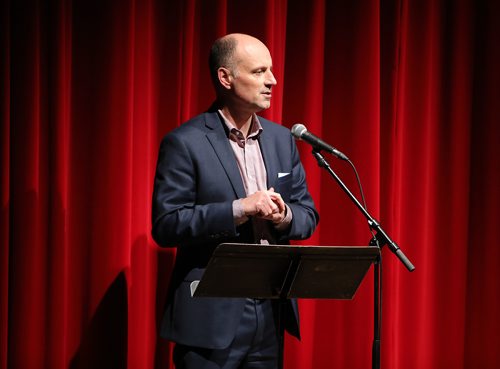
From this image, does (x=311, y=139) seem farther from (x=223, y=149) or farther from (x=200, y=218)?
(x=200, y=218)

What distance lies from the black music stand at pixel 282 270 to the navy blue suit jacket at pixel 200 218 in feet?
0.89

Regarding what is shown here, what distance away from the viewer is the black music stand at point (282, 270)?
6.61 feet

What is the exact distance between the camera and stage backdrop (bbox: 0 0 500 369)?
122 inches

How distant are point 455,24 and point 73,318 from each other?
2.41 m

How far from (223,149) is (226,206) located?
26 centimetres

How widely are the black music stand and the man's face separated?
2.31 feet

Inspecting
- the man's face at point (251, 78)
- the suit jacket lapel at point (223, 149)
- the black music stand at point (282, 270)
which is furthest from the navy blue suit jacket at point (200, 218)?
the black music stand at point (282, 270)

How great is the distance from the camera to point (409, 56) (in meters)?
3.81

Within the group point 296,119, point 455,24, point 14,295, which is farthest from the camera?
point 455,24

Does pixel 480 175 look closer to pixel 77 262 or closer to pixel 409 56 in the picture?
pixel 409 56

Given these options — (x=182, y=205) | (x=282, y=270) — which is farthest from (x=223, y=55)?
(x=282, y=270)

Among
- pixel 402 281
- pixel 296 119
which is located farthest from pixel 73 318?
pixel 402 281

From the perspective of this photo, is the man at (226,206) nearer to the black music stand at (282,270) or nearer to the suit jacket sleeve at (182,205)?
the suit jacket sleeve at (182,205)

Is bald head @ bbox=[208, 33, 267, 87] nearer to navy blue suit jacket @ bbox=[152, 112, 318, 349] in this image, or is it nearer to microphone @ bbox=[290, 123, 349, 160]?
navy blue suit jacket @ bbox=[152, 112, 318, 349]
